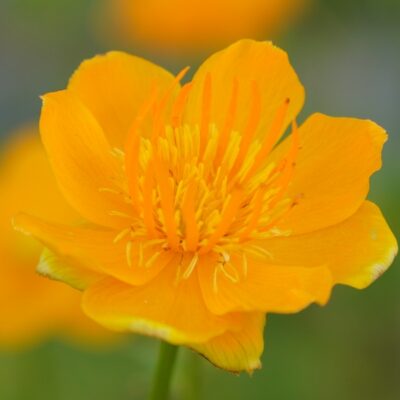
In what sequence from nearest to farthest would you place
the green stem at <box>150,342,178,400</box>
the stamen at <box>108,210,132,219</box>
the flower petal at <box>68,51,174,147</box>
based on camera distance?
the green stem at <box>150,342,178,400</box> → the stamen at <box>108,210,132,219</box> → the flower petal at <box>68,51,174,147</box>

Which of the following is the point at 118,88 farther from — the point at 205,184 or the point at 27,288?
the point at 27,288

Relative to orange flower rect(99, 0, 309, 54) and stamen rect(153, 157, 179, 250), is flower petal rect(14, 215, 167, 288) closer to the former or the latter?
stamen rect(153, 157, 179, 250)

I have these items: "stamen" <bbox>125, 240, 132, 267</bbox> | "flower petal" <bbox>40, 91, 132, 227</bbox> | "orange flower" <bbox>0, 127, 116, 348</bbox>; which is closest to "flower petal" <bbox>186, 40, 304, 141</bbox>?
"flower petal" <bbox>40, 91, 132, 227</bbox>

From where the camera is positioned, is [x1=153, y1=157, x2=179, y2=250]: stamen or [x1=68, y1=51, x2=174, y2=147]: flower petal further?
[x1=68, y1=51, x2=174, y2=147]: flower petal

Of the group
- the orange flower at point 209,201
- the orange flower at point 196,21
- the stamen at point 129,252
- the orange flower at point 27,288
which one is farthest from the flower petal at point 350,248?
the orange flower at point 196,21

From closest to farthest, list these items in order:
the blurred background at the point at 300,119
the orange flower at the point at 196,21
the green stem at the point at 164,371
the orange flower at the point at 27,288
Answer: the green stem at the point at 164,371 → the orange flower at the point at 27,288 → the blurred background at the point at 300,119 → the orange flower at the point at 196,21

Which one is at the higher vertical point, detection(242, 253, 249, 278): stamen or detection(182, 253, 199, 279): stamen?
detection(182, 253, 199, 279): stamen

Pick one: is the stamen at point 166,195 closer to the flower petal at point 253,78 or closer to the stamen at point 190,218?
the stamen at point 190,218
